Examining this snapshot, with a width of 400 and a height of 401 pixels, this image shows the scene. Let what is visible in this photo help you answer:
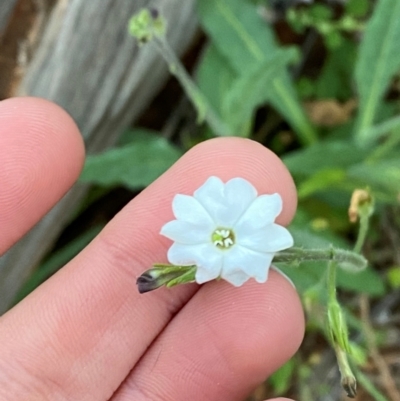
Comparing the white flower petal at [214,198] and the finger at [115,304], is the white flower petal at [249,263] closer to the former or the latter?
the white flower petal at [214,198]

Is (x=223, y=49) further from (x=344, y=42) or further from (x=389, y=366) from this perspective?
(x=389, y=366)

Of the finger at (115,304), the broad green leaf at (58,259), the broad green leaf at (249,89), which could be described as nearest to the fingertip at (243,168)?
the finger at (115,304)

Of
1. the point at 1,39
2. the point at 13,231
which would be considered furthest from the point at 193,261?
the point at 1,39

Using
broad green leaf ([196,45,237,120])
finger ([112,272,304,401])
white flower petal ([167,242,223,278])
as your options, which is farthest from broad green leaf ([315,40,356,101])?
white flower petal ([167,242,223,278])

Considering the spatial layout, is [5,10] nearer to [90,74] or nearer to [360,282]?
[90,74]

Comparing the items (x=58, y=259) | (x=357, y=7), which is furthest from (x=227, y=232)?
(x=357, y=7)

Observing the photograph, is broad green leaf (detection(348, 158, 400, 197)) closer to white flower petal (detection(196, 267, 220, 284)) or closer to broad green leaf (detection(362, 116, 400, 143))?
broad green leaf (detection(362, 116, 400, 143))
